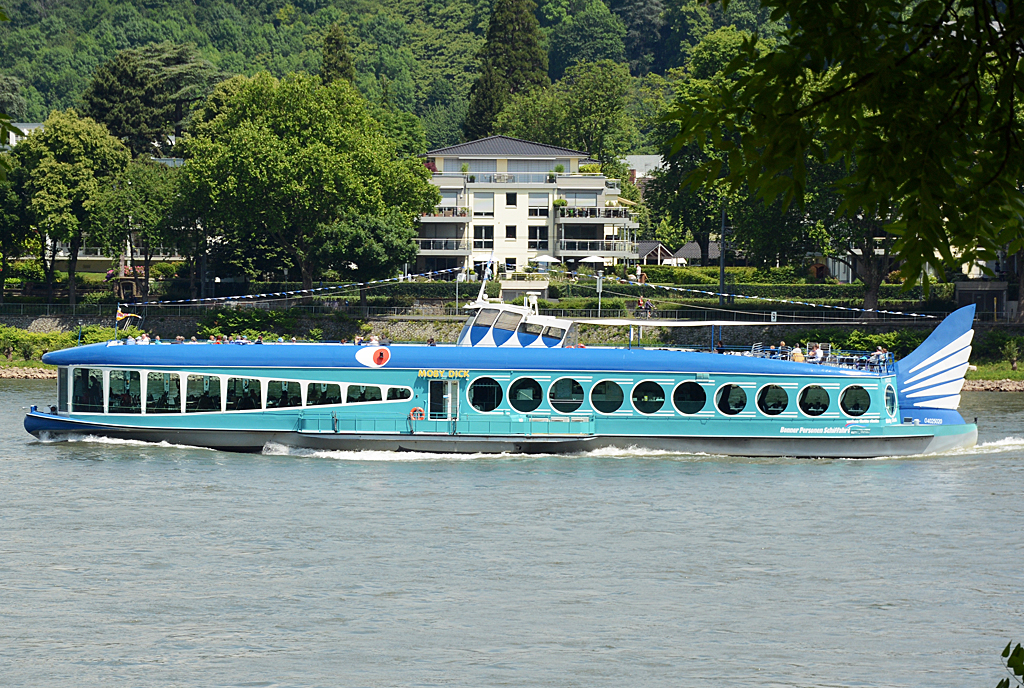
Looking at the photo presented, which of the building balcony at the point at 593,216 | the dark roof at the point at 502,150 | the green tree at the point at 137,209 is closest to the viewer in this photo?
the green tree at the point at 137,209

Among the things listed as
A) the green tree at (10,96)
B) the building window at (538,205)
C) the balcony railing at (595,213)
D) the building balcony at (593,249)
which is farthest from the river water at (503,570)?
the green tree at (10,96)

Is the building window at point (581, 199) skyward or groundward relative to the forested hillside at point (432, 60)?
groundward

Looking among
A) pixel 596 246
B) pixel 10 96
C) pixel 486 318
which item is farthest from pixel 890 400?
pixel 10 96

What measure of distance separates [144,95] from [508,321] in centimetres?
6776

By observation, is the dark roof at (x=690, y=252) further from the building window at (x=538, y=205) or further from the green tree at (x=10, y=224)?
the green tree at (x=10, y=224)

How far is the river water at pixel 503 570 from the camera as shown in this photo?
17672 mm

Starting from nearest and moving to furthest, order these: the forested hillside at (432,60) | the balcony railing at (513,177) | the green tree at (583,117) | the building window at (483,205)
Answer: the building window at (483,205), the balcony railing at (513,177), the green tree at (583,117), the forested hillside at (432,60)

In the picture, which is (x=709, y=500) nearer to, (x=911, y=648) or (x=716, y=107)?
(x=911, y=648)

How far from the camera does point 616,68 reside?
12125cm

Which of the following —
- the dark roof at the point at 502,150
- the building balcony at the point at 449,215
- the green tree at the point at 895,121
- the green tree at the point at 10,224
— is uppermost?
the dark roof at the point at 502,150

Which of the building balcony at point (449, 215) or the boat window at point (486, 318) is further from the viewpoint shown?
the building balcony at point (449, 215)

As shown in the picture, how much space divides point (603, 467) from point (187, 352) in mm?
11603

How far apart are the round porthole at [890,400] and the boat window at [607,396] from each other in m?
7.20

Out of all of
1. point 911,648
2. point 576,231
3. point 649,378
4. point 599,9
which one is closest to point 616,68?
point 576,231
